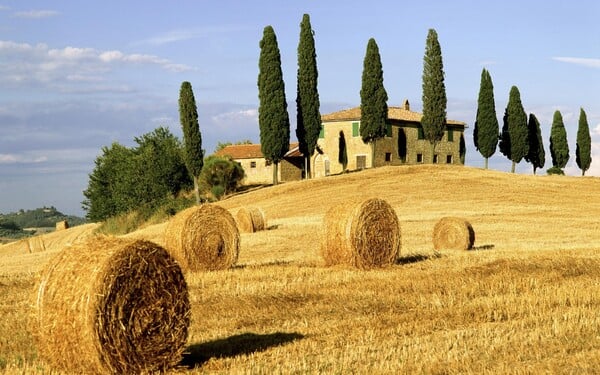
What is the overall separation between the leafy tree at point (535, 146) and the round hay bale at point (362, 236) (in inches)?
2575

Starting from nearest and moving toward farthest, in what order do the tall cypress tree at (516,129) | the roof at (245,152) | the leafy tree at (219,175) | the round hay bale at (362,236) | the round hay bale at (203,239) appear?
the round hay bale at (362,236) < the round hay bale at (203,239) < the leafy tree at (219,175) < the tall cypress tree at (516,129) < the roof at (245,152)

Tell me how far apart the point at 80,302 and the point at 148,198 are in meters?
65.1

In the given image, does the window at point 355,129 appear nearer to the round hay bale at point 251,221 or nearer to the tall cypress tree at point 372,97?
the tall cypress tree at point 372,97

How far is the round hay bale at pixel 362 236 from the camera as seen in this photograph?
20453 millimetres

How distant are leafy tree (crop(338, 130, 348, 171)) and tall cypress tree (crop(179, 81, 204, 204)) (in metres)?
15.3

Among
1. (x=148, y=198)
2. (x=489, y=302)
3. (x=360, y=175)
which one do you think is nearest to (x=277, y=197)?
(x=360, y=175)

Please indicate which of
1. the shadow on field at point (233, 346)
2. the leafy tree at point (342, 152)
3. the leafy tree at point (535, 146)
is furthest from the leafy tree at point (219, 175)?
the shadow on field at point (233, 346)

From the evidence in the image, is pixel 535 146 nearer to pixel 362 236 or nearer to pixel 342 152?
pixel 342 152

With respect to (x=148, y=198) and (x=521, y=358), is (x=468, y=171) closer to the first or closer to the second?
(x=148, y=198)

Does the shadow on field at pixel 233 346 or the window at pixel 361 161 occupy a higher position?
the window at pixel 361 161

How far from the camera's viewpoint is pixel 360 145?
7150cm

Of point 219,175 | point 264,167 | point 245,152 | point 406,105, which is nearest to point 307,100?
point 219,175

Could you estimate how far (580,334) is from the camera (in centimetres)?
1165

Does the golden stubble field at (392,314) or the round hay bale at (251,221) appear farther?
the round hay bale at (251,221)
